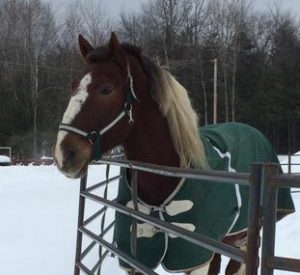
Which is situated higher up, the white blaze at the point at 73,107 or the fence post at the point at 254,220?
the white blaze at the point at 73,107

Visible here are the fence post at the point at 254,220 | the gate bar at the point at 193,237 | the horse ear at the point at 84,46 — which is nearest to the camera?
the fence post at the point at 254,220

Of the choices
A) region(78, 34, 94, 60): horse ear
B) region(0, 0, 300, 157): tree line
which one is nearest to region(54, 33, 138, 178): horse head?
region(78, 34, 94, 60): horse ear

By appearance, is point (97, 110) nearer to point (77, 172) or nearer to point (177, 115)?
point (77, 172)

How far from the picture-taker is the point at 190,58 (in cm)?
4319

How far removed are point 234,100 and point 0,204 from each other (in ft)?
111

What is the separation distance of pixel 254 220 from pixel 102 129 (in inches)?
54.4

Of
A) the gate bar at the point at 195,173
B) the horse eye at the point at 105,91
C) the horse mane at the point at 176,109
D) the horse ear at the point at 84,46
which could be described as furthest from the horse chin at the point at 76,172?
Answer: the horse ear at the point at 84,46

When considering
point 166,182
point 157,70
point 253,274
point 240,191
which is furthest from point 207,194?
point 253,274

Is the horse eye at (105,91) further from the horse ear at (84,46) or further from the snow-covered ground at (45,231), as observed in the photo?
the snow-covered ground at (45,231)

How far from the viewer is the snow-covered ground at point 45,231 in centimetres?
561

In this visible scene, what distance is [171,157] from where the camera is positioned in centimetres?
326

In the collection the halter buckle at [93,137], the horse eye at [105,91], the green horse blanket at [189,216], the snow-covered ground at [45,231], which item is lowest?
the snow-covered ground at [45,231]

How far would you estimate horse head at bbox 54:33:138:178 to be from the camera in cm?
285

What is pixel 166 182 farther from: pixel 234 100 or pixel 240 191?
pixel 234 100
